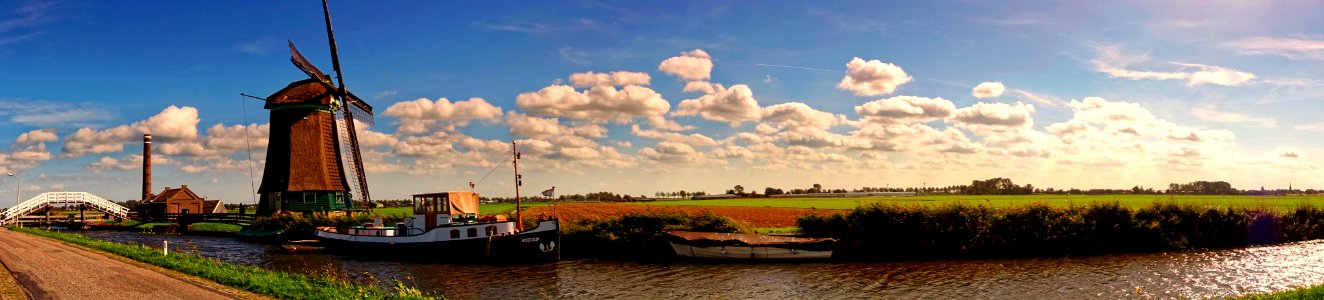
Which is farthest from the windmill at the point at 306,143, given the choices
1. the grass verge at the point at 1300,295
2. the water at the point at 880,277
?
the grass verge at the point at 1300,295

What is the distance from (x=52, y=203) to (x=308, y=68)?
37895mm

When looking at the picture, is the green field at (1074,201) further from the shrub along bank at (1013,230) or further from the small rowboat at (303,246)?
the small rowboat at (303,246)

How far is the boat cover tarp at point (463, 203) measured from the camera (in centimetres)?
3801

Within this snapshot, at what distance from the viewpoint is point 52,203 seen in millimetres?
75500

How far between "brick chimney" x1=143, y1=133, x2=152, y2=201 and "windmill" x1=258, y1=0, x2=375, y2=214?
3517 centimetres

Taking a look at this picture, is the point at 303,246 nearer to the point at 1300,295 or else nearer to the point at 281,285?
the point at 281,285

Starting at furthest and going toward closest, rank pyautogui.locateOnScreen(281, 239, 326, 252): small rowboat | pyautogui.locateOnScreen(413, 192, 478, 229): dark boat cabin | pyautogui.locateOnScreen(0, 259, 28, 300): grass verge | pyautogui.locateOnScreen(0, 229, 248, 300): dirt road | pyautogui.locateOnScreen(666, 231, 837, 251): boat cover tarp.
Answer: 1. pyautogui.locateOnScreen(281, 239, 326, 252): small rowboat
2. pyautogui.locateOnScreen(413, 192, 478, 229): dark boat cabin
3. pyautogui.locateOnScreen(666, 231, 837, 251): boat cover tarp
4. pyautogui.locateOnScreen(0, 229, 248, 300): dirt road
5. pyautogui.locateOnScreen(0, 259, 28, 300): grass verge

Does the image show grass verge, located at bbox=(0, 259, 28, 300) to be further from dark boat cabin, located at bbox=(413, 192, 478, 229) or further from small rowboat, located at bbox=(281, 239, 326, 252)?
small rowboat, located at bbox=(281, 239, 326, 252)

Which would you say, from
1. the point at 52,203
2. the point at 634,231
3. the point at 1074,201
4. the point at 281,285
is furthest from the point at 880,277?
the point at 52,203

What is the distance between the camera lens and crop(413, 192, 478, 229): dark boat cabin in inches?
1494

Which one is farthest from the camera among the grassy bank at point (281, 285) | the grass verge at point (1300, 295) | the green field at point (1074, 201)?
the green field at point (1074, 201)

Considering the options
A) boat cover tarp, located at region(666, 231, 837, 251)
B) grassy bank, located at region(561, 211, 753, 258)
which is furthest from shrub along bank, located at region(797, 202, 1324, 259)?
grassy bank, located at region(561, 211, 753, 258)

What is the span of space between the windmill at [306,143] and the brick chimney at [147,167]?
35.2 meters

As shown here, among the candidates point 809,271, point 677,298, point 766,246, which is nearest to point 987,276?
point 809,271
